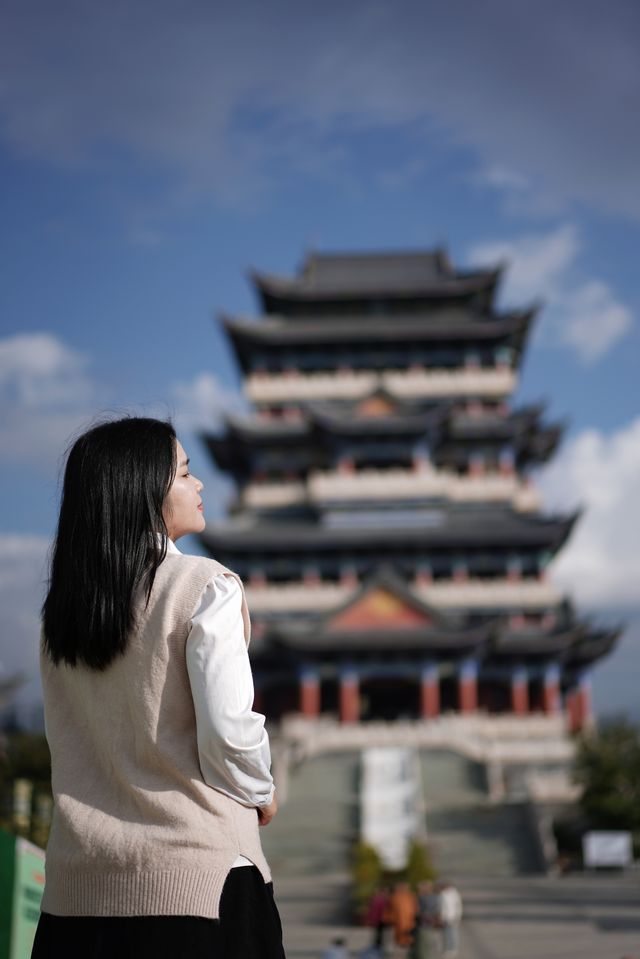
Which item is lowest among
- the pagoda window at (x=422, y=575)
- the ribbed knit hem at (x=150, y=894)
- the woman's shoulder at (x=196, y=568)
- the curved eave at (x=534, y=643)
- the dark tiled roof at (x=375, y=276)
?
Answer: the ribbed knit hem at (x=150, y=894)

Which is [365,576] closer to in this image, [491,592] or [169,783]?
[491,592]

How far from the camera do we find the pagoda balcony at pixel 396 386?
1624 inches

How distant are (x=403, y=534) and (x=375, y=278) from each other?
11.3 m

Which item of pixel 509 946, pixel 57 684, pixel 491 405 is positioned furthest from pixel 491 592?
pixel 57 684

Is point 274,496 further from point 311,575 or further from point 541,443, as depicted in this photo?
point 541,443

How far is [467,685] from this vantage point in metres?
35.2

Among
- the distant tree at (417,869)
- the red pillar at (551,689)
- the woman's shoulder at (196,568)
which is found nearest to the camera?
the woman's shoulder at (196,568)

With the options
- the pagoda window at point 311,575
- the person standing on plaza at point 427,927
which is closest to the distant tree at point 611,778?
the person standing on plaza at point 427,927

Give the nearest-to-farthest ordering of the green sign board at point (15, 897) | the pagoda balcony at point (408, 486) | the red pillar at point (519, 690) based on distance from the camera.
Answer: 1. the green sign board at point (15, 897)
2. the red pillar at point (519, 690)
3. the pagoda balcony at point (408, 486)

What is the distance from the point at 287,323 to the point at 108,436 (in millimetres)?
39453

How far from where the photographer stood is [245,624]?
9.46 feet

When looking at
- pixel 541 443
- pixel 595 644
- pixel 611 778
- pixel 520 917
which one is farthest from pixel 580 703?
pixel 520 917

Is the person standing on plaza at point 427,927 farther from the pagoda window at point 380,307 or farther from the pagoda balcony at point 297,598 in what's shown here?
the pagoda window at point 380,307

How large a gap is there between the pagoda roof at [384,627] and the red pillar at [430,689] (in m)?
0.77
